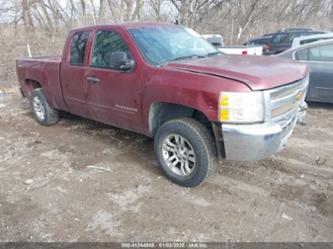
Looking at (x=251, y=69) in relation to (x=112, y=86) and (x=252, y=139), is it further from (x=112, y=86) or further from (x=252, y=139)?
(x=112, y=86)

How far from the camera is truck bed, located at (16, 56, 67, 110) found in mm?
5505

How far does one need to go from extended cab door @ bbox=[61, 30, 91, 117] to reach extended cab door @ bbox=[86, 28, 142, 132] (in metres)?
0.19

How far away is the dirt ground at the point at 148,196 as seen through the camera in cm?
302

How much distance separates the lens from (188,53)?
4211mm

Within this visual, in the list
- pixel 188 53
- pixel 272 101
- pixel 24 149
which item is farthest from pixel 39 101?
pixel 272 101

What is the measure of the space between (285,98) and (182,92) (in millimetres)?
1097

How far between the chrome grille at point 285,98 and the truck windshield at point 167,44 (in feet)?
4.31

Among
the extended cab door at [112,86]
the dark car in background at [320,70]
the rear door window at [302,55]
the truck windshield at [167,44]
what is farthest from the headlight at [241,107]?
the rear door window at [302,55]

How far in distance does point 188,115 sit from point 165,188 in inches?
36.3

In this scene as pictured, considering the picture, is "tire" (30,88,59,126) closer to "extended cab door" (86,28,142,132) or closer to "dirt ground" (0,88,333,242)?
"dirt ground" (0,88,333,242)

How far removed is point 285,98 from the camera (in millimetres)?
3330

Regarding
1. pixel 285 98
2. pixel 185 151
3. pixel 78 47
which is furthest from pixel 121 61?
pixel 285 98

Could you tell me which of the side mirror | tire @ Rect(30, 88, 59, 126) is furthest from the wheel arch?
tire @ Rect(30, 88, 59, 126)

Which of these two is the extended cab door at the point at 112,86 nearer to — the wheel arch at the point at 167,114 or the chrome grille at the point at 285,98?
the wheel arch at the point at 167,114
